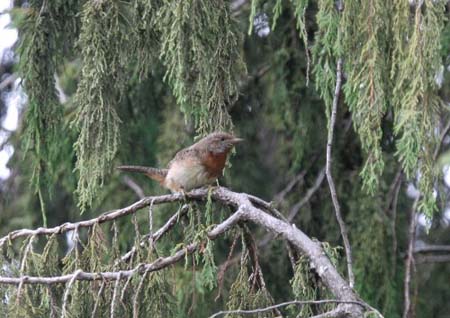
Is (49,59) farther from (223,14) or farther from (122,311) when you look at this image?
(122,311)

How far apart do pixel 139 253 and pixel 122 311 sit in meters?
0.27

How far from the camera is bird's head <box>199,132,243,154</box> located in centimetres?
470

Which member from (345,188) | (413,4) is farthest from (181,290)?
(413,4)

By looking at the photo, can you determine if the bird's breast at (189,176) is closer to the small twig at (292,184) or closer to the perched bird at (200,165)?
the perched bird at (200,165)

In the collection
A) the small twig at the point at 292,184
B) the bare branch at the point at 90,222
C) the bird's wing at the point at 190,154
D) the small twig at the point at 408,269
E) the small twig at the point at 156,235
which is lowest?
the small twig at the point at 408,269

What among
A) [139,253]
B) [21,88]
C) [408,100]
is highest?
[21,88]

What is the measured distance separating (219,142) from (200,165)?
0.16 metres

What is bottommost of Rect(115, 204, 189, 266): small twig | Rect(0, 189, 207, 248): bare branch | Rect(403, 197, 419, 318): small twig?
Rect(403, 197, 419, 318): small twig

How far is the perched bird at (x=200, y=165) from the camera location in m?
4.80

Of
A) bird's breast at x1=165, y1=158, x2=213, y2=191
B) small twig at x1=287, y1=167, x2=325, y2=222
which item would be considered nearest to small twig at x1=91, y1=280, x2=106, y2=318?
bird's breast at x1=165, y1=158, x2=213, y2=191

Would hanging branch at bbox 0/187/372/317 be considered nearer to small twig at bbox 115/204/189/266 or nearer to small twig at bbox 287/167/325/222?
small twig at bbox 115/204/189/266

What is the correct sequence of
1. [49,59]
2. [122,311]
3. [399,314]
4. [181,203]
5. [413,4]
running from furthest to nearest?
[399,314]
[49,59]
[181,203]
[413,4]
[122,311]

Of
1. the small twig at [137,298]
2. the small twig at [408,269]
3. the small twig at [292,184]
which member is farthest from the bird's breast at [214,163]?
the small twig at [292,184]

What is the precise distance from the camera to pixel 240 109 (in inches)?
255
